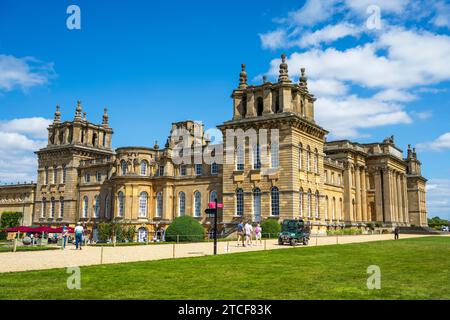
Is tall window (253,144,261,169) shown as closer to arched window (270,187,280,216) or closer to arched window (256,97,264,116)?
arched window (270,187,280,216)

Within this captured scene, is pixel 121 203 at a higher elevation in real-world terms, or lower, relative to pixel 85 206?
higher

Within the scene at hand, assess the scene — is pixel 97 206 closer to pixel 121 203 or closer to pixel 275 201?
pixel 121 203

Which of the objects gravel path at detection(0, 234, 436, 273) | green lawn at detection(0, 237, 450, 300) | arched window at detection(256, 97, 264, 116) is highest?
arched window at detection(256, 97, 264, 116)

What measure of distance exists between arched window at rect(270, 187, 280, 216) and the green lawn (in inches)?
989

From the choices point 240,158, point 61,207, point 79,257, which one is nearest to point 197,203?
point 240,158

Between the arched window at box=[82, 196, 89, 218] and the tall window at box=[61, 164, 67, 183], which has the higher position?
the tall window at box=[61, 164, 67, 183]

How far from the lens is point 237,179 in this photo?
4544 cm

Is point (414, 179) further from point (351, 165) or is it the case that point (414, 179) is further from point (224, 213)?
point (224, 213)

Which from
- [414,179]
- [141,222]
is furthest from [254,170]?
[414,179]

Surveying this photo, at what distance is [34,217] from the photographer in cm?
6600

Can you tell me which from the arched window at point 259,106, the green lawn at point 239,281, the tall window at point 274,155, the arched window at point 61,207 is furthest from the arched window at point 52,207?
the green lawn at point 239,281

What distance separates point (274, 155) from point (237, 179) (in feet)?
15.0

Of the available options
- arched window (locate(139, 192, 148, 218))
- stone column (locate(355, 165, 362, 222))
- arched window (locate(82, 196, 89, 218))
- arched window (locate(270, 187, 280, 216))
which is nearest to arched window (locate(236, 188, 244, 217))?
arched window (locate(270, 187, 280, 216))

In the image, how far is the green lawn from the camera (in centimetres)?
1033
